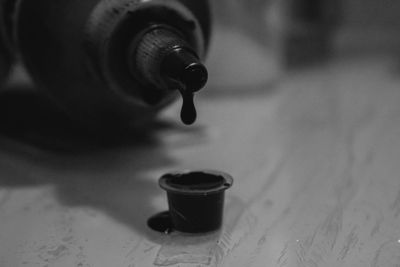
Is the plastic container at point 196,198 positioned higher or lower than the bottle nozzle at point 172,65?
lower

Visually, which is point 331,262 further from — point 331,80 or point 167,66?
point 331,80

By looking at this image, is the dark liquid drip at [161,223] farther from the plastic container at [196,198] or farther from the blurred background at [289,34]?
the blurred background at [289,34]

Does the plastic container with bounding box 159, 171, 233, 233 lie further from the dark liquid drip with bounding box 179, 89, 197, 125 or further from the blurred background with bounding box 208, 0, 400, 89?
the blurred background with bounding box 208, 0, 400, 89

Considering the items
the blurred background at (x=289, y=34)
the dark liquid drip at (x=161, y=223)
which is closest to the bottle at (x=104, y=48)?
the dark liquid drip at (x=161, y=223)

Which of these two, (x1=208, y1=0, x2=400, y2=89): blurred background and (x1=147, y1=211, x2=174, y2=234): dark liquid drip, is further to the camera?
(x1=208, y1=0, x2=400, y2=89): blurred background

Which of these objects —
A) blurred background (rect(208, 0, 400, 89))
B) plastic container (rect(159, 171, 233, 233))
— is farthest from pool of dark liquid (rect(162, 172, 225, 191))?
blurred background (rect(208, 0, 400, 89))

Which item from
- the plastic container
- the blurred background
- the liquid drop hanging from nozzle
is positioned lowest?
the blurred background
